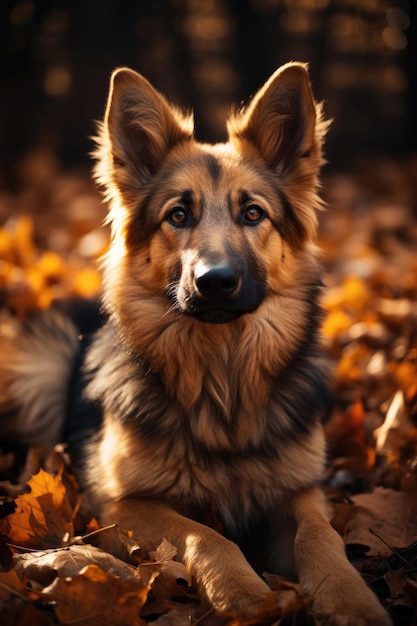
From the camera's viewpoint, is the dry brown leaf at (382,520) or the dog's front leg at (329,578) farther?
the dry brown leaf at (382,520)

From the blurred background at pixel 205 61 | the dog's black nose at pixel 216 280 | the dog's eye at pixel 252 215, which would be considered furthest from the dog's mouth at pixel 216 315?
the blurred background at pixel 205 61

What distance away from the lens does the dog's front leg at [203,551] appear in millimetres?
2424

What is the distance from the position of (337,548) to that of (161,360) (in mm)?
1274

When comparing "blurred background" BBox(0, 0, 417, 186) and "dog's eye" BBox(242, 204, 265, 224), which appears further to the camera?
"blurred background" BBox(0, 0, 417, 186)

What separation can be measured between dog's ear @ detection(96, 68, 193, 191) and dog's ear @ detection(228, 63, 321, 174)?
0.39 m

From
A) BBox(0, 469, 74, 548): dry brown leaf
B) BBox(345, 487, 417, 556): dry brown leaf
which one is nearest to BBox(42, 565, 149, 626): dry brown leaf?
BBox(0, 469, 74, 548): dry brown leaf

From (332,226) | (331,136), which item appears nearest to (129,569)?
(332,226)

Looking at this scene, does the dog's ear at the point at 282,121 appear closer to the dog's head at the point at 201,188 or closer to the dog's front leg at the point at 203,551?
the dog's head at the point at 201,188

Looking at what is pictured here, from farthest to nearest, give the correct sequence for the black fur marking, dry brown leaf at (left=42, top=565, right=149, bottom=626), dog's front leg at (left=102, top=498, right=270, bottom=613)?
the black fur marking, dog's front leg at (left=102, top=498, right=270, bottom=613), dry brown leaf at (left=42, top=565, right=149, bottom=626)

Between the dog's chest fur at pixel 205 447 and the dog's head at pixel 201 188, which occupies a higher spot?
the dog's head at pixel 201 188

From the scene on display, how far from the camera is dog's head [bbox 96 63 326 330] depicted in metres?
3.34

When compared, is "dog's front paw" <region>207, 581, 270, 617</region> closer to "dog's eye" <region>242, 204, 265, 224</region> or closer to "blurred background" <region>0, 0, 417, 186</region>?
"dog's eye" <region>242, 204, 265, 224</region>

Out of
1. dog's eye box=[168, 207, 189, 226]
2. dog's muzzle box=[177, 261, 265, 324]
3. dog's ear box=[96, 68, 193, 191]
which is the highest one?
dog's ear box=[96, 68, 193, 191]

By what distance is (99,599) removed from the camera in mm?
2283
